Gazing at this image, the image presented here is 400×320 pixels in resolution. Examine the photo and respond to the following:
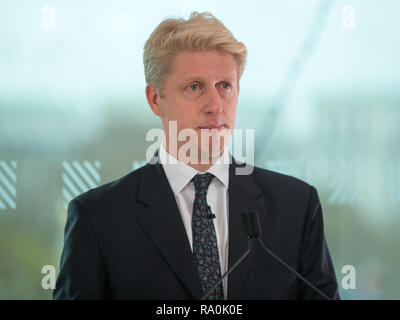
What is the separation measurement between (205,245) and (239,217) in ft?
0.47

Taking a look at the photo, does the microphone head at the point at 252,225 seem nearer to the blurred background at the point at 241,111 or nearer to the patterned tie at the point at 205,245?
the patterned tie at the point at 205,245

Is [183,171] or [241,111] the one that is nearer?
[183,171]

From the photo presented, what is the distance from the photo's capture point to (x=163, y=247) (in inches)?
60.8

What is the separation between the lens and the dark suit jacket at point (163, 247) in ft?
4.98

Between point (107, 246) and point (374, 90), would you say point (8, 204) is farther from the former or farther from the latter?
point (374, 90)

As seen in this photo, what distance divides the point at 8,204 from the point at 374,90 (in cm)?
192

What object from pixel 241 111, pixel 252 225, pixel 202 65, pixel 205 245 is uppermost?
pixel 202 65

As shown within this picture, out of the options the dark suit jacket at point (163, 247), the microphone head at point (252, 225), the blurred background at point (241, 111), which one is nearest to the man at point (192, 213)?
the dark suit jacket at point (163, 247)

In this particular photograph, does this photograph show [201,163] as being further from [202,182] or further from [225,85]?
[225,85]

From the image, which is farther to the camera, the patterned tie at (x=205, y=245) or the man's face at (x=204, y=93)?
the man's face at (x=204, y=93)

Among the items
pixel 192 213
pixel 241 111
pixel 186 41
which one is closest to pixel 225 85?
pixel 186 41

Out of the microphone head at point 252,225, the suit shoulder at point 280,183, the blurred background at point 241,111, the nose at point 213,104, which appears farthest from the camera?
the blurred background at point 241,111

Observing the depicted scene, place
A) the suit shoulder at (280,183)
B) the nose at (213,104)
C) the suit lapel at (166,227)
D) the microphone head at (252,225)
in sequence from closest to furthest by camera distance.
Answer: the microphone head at (252,225) < the suit lapel at (166,227) < the nose at (213,104) < the suit shoulder at (280,183)
